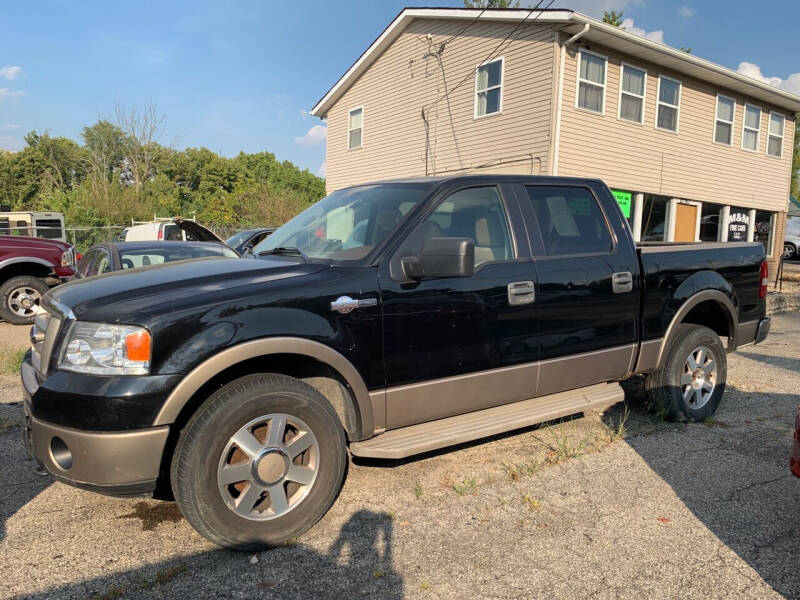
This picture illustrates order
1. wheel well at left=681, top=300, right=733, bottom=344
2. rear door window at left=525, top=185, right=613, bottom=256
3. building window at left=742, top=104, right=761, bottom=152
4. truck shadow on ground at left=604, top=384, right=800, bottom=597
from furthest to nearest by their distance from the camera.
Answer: building window at left=742, top=104, right=761, bottom=152 < wheel well at left=681, top=300, right=733, bottom=344 < rear door window at left=525, top=185, right=613, bottom=256 < truck shadow on ground at left=604, top=384, right=800, bottom=597

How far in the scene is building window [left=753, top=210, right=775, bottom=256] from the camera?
19828mm

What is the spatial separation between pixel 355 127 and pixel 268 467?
1750 cm

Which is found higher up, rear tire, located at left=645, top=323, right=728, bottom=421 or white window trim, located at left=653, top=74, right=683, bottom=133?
white window trim, located at left=653, top=74, right=683, bottom=133

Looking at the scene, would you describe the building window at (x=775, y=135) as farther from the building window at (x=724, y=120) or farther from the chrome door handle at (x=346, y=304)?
the chrome door handle at (x=346, y=304)

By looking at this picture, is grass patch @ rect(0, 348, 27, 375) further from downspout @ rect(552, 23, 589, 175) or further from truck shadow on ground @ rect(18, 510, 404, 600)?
downspout @ rect(552, 23, 589, 175)

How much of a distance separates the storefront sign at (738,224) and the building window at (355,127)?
11.8 meters

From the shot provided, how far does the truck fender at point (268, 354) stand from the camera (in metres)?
2.69

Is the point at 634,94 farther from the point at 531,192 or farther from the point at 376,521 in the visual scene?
the point at 376,521

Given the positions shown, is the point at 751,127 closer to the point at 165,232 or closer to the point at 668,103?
the point at 668,103

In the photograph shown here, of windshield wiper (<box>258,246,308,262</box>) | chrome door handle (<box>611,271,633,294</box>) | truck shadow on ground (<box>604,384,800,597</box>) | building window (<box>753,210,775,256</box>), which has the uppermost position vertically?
building window (<box>753,210,775,256</box>)

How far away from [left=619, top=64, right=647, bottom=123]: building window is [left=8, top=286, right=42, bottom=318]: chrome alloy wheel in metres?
13.1

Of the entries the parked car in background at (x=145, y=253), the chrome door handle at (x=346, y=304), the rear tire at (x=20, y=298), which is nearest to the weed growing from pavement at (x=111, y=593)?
the chrome door handle at (x=346, y=304)

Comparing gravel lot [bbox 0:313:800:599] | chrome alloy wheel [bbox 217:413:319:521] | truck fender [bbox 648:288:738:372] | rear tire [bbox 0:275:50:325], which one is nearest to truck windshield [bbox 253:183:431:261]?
chrome alloy wheel [bbox 217:413:319:521]

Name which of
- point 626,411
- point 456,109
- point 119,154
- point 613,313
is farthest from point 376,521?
point 119,154
